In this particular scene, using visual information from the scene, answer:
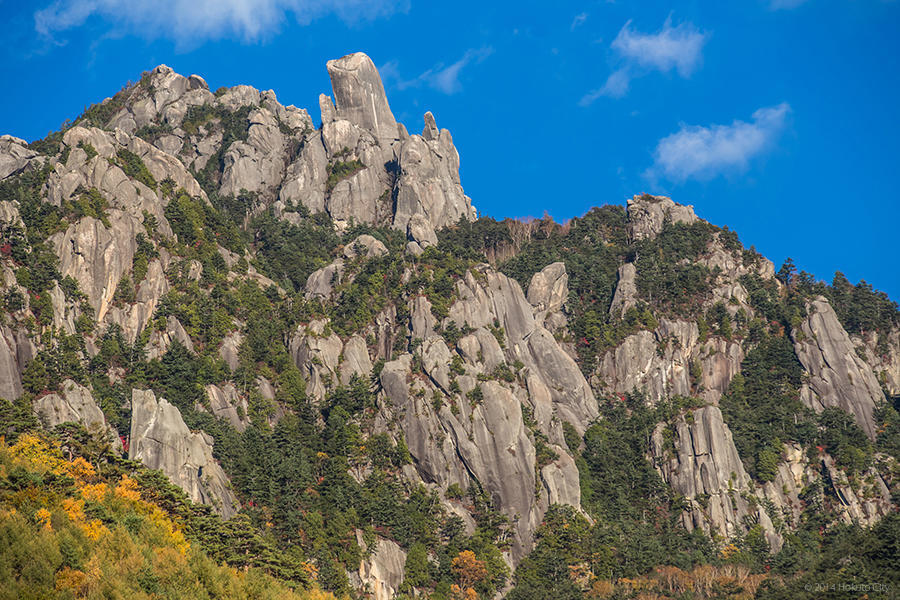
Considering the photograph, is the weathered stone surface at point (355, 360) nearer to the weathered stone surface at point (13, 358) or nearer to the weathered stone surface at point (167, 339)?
the weathered stone surface at point (167, 339)

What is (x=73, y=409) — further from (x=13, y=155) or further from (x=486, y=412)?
(x=13, y=155)

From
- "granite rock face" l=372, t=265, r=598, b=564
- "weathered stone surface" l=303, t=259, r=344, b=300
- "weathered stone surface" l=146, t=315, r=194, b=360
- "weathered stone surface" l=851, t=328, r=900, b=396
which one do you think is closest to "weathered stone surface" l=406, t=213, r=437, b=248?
"weathered stone surface" l=303, t=259, r=344, b=300

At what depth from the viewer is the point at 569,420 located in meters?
110

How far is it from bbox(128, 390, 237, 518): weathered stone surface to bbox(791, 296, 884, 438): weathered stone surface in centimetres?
6732

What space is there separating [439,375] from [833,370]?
47938 millimetres

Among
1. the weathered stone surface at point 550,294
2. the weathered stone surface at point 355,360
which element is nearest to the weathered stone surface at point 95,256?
the weathered stone surface at point 355,360

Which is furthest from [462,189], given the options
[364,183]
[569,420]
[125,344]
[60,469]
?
[60,469]

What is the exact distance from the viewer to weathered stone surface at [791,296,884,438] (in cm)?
11331

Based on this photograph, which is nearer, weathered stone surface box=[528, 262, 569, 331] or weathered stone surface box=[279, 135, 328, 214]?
weathered stone surface box=[528, 262, 569, 331]

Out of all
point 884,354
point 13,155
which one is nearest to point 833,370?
point 884,354

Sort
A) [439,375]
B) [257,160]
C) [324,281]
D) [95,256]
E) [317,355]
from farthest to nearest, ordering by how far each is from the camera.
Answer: [257,160], [324,281], [317,355], [439,375], [95,256]

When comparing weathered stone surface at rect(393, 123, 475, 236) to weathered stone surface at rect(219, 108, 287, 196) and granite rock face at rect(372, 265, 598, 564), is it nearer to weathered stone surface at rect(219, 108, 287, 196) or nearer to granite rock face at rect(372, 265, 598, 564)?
weathered stone surface at rect(219, 108, 287, 196)

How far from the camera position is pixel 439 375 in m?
101

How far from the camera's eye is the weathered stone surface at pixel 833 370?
4461 inches
